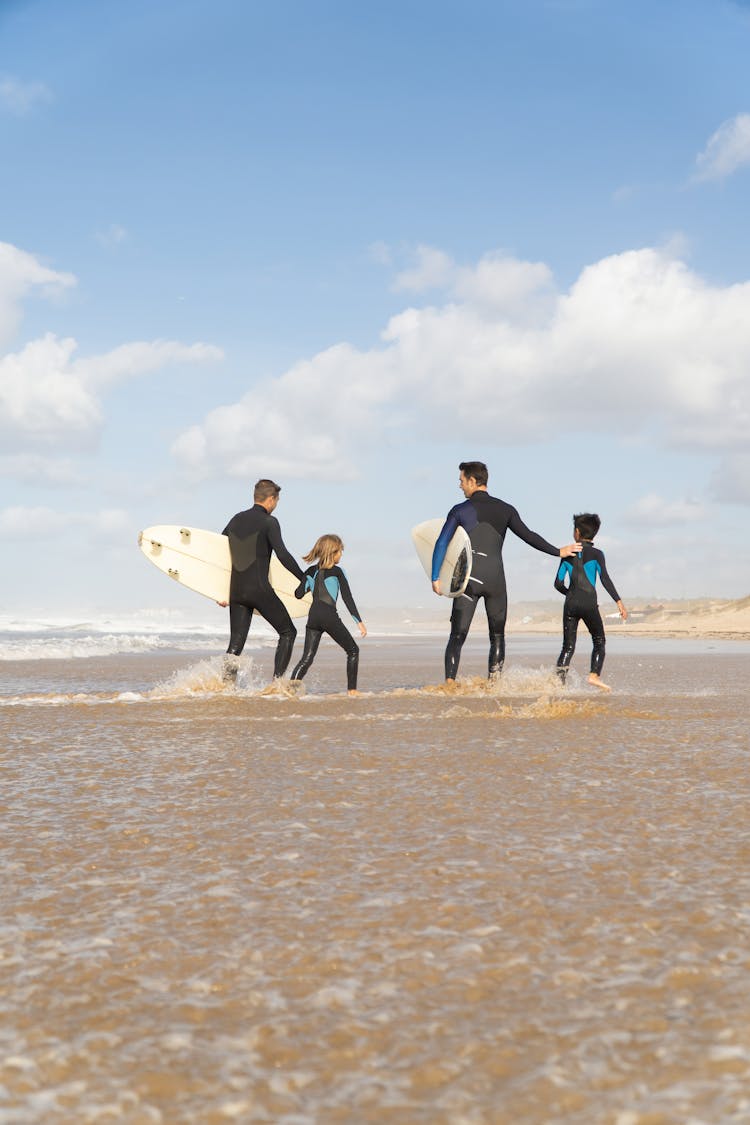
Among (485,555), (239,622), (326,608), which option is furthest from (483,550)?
(239,622)

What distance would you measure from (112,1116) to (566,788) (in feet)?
9.38

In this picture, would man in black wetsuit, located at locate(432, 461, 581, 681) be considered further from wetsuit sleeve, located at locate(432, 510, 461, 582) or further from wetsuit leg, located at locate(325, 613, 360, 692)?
wetsuit leg, located at locate(325, 613, 360, 692)

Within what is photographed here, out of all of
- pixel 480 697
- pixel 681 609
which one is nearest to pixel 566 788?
pixel 480 697

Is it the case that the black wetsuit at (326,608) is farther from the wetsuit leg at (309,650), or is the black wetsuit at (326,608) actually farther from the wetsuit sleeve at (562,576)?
the wetsuit sleeve at (562,576)

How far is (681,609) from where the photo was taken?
54281 millimetres

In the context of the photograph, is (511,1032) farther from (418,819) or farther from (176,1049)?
(418,819)

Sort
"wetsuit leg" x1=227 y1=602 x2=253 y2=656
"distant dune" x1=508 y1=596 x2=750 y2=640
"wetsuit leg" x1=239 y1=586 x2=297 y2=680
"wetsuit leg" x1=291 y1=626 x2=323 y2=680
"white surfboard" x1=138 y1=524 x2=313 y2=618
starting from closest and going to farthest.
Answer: "wetsuit leg" x1=291 y1=626 x2=323 y2=680
"wetsuit leg" x1=239 y1=586 x2=297 y2=680
"wetsuit leg" x1=227 y1=602 x2=253 y2=656
"white surfboard" x1=138 y1=524 x2=313 y2=618
"distant dune" x1=508 y1=596 x2=750 y2=640

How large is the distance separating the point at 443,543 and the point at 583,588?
165cm

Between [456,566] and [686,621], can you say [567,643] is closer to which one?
[456,566]

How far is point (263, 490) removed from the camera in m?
9.38

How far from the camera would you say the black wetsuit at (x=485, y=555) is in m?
9.28

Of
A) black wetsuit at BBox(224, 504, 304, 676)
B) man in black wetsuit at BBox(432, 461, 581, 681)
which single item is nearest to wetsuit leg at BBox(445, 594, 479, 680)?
man in black wetsuit at BBox(432, 461, 581, 681)

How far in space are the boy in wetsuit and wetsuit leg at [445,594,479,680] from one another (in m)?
1.15

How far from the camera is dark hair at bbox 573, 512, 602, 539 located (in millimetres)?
10094
